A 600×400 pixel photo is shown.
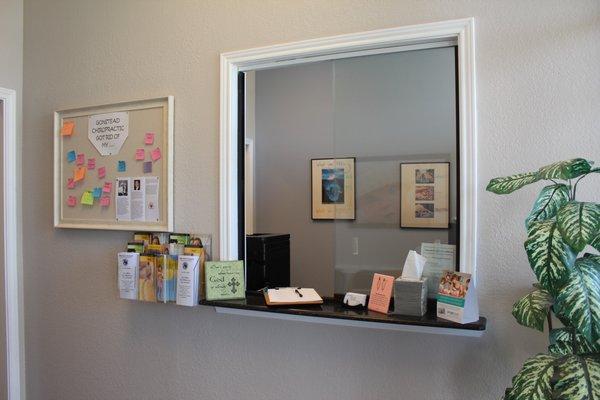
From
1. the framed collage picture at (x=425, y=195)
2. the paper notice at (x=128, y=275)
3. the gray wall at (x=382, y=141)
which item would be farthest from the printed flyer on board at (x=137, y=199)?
the framed collage picture at (x=425, y=195)

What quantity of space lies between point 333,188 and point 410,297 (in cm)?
112

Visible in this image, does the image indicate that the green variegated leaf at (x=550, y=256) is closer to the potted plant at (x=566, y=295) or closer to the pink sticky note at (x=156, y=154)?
the potted plant at (x=566, y=295)

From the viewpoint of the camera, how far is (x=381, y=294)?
62.6 inches

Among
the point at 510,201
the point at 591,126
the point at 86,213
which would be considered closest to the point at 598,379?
the point at 510,201

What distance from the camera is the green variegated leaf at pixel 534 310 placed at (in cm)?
109

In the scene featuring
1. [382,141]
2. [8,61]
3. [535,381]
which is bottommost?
[535,381]

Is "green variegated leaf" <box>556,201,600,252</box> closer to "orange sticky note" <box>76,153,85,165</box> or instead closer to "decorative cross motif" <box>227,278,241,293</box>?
"decorative cross motif" <box>227,278,241,293</box>

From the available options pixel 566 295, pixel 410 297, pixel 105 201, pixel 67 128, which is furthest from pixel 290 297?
pixel 67 128

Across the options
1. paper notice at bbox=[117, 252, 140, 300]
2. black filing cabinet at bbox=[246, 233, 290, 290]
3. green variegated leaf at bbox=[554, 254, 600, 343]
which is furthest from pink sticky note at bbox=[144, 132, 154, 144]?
green variegated leaf at bbox=[554, 254, 600, 343]

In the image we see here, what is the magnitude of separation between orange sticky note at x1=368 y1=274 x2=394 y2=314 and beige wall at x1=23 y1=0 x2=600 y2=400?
13cm

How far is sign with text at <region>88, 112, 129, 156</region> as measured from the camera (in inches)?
80.4

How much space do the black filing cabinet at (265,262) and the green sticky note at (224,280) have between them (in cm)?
13

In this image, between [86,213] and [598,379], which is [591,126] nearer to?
[598,379]

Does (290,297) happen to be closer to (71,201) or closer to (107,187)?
(107,187)
